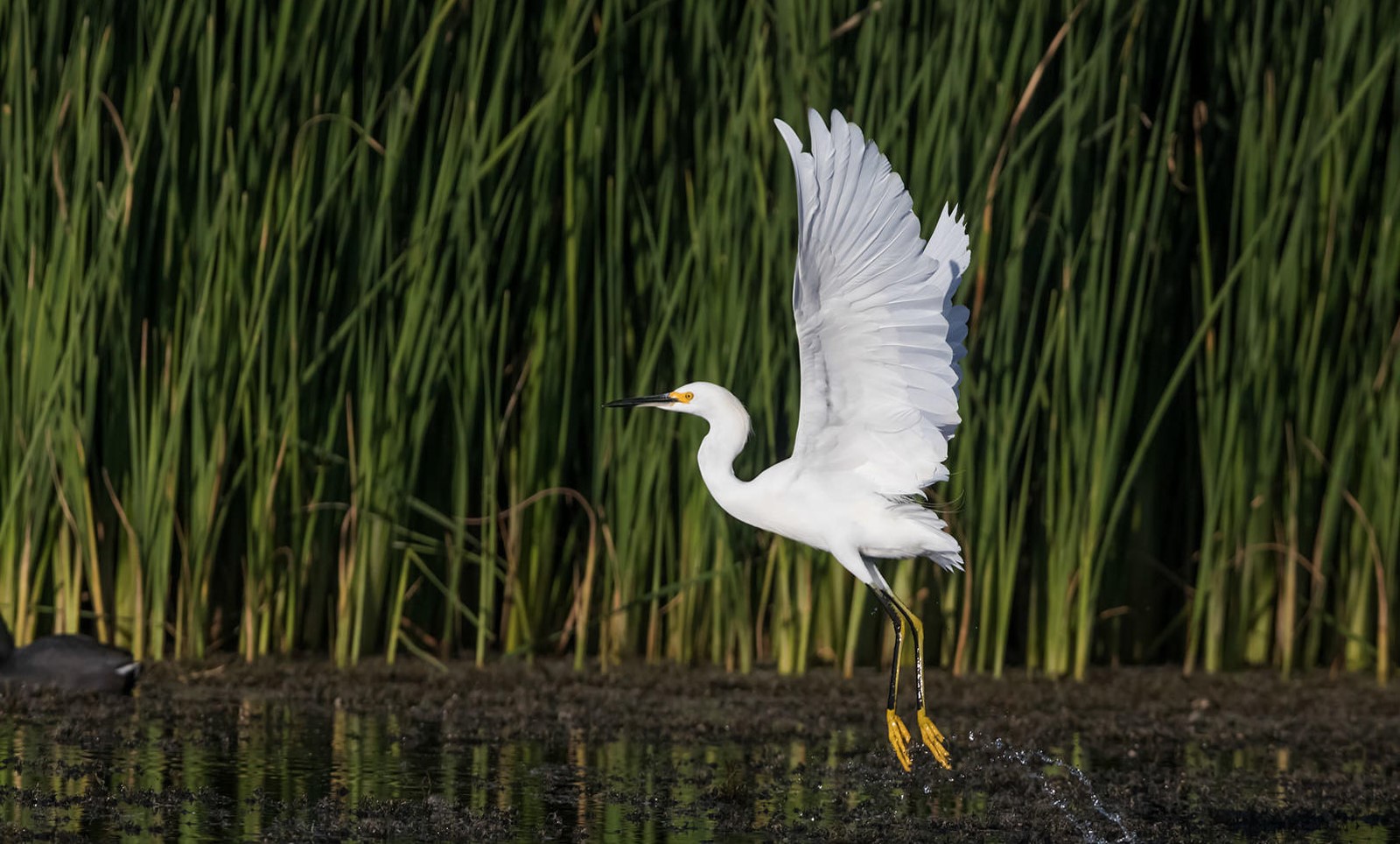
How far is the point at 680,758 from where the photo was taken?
656 centimetres

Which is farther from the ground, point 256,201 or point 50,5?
point 50,5

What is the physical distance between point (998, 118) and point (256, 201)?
2.86 meters

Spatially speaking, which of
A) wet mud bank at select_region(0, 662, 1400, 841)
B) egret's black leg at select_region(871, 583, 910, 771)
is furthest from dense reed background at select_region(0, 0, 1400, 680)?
egret's black leg at select_region(871, 583, 910, 771)

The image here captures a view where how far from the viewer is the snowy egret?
510 cm

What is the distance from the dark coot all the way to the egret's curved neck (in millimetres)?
2463

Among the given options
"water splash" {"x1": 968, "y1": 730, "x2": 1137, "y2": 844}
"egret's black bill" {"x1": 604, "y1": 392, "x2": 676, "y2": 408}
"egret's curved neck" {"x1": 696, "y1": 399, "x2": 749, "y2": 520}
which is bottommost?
"water splash" {"x1": 968, "y1": 730, "x2": 1137, "y2": 844}

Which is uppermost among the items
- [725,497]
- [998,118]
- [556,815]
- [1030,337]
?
[998,118]

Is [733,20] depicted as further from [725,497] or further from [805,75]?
[725,497]

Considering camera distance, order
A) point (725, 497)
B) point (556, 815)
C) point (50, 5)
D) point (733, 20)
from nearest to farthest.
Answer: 1. point (556, 815)
2. point (725, 497)
3. point (50, 5)
4. point (733, 20)

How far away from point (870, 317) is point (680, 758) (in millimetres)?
1914

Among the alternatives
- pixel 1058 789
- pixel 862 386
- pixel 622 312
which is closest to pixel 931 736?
pixel 1058 789

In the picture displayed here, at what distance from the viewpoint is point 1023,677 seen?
8047 mm

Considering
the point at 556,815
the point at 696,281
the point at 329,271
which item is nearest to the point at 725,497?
the point at 556,815

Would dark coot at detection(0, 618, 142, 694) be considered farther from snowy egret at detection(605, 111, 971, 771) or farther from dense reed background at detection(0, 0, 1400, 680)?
snowy egret at detection(605, 111, 971, 771)
